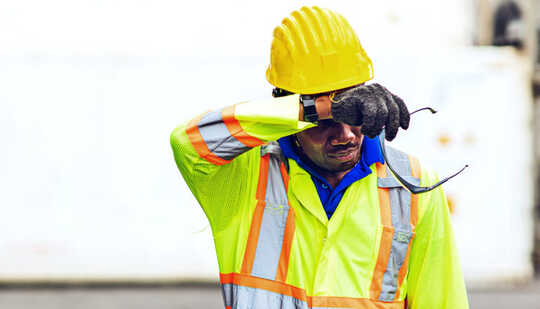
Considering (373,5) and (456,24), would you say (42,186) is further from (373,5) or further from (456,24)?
(456,24)

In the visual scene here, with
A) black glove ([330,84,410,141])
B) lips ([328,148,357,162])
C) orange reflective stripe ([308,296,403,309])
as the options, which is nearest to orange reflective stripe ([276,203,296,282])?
orange reflective stripe ([308,296,403,309])

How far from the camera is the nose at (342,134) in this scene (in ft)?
5.21

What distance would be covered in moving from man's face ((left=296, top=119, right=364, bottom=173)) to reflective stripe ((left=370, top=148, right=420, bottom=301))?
12cm

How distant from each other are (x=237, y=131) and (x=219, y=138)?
0.16 feet

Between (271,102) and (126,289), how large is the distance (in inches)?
159

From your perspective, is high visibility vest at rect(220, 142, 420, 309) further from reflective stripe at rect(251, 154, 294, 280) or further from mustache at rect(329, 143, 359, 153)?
mustache at rect(329, 143, 359, 153)

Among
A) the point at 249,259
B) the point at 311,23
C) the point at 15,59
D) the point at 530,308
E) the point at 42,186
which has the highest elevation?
the point at 311,23

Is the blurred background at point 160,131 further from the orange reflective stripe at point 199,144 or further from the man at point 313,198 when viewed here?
the orange reflective stripe at point 199,144

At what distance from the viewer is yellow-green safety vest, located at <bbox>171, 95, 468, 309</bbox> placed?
5.16ft

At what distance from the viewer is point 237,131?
4.94 ft

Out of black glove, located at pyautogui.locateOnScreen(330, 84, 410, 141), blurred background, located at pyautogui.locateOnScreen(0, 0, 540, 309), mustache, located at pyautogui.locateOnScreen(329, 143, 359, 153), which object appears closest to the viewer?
black glove, located at pyautogui.locateOnScreen(330, 84, 410, 141)

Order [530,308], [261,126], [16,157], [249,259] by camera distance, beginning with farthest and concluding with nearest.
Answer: [16,157], [530,308], [249,259], [261,126]

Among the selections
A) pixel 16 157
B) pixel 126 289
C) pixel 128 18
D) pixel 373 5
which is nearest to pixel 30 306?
pixel 126 289

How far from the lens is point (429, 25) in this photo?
518 centimetres
